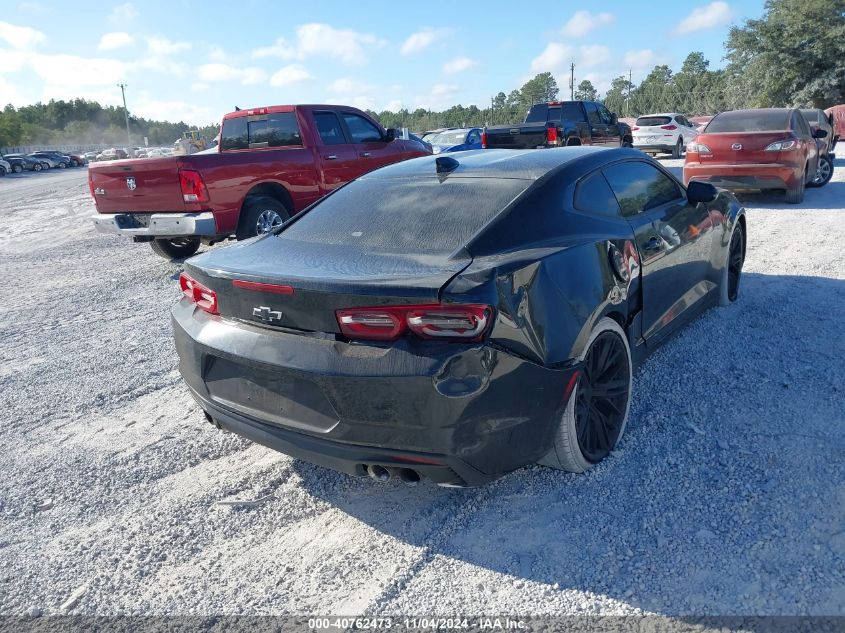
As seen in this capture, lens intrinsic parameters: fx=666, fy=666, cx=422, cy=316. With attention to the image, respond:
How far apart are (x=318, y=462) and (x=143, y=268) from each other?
22.7 feet

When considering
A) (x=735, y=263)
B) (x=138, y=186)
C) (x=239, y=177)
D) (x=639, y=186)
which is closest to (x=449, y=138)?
(x=239, y=177)

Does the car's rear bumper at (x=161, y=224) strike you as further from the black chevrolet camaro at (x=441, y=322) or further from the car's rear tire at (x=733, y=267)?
the car's rear tire at (x=733, y=267)

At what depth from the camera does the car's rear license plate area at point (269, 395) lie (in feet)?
8.58

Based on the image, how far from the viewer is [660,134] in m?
21.1

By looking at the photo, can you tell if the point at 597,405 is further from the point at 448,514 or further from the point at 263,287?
the point at 263,287

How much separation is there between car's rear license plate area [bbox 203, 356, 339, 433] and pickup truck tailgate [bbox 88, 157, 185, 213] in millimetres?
5289

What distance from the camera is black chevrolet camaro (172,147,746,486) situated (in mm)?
2473

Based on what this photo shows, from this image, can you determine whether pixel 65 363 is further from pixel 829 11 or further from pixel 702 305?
pixel 829 11

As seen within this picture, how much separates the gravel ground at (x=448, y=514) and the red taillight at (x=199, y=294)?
0.87m

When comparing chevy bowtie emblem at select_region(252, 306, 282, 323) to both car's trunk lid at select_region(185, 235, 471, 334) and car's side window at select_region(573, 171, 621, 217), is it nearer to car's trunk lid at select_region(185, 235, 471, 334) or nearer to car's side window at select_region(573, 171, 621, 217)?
car's trunk lid at select_region(185, 235, 471, 334)

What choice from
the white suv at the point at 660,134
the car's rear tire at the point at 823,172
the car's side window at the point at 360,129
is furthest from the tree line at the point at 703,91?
the car's side window at the point at 360,129

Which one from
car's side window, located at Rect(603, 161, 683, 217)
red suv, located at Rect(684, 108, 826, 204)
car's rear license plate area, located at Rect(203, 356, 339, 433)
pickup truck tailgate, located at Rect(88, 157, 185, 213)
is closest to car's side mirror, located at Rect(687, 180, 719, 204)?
car's side window, located at Rect(603, 161, 683, 217)

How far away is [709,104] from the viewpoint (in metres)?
68.5

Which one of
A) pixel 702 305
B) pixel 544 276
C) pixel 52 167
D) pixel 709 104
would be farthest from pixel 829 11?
pixel 52 167
